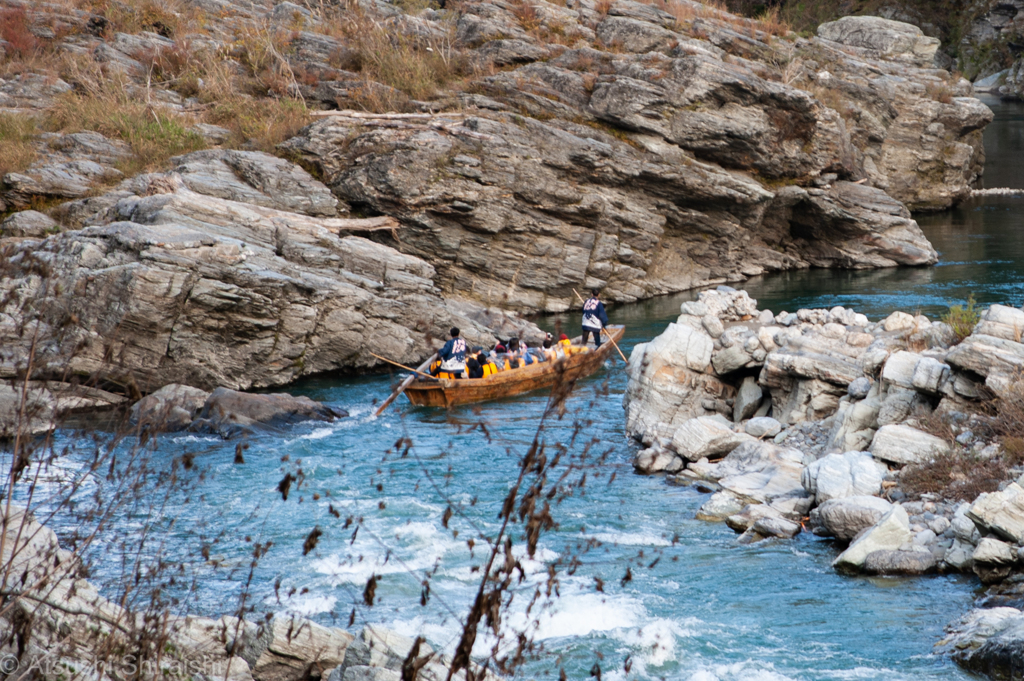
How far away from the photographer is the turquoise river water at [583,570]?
6.93m

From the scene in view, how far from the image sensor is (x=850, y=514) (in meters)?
9.02

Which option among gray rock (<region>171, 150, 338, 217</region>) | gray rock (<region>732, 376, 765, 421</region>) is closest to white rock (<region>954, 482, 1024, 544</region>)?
gray rock (<region>732, 376, 765, 421</region>)

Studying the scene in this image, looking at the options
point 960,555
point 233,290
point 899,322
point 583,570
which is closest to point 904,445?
point 960,555

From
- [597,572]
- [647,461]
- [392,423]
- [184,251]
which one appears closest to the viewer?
[597,572]

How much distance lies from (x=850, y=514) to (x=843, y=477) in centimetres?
90

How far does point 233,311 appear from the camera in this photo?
689 inches

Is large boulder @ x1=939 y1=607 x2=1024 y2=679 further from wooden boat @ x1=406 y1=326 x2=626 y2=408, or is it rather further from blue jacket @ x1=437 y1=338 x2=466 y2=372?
blue jacket @ x1=437 y1=338 x2=466 y2=372

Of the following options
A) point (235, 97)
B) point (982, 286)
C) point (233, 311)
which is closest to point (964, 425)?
point (233, 311)

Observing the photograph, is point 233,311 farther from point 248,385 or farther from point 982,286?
point 982,286

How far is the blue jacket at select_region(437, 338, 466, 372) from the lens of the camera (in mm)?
16688

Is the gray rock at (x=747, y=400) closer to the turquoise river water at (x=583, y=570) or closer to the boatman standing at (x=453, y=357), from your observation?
the turquoise river water at (x=583, y=570)

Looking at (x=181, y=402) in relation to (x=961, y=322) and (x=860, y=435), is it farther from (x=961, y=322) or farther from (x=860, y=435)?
(x=961, y=322)

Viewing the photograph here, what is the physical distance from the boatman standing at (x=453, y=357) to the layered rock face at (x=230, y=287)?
1.54 metres

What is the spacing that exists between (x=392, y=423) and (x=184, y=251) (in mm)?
5885
